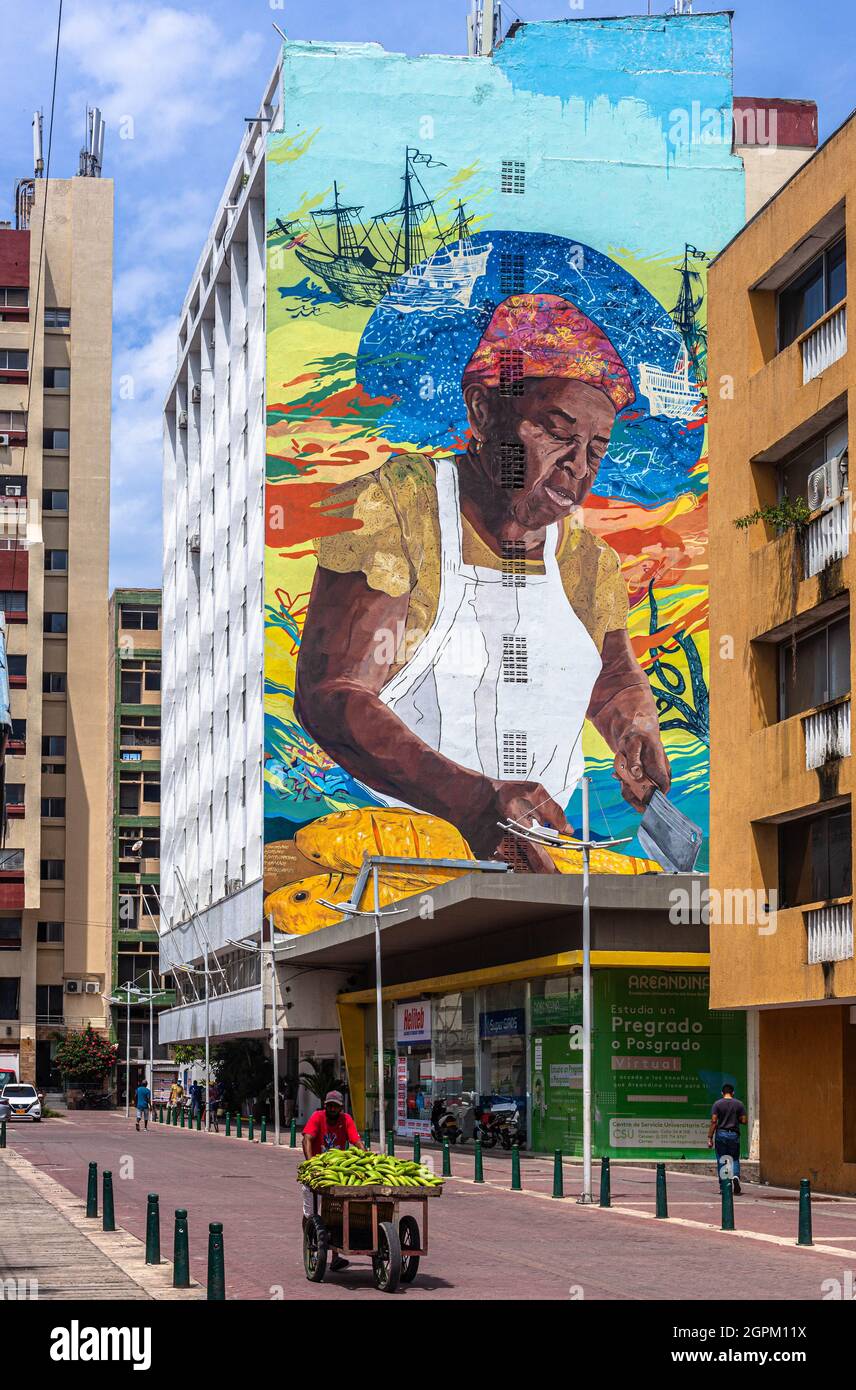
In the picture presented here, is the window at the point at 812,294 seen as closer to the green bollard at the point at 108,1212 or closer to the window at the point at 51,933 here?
the green bollard at the point at 108,1212

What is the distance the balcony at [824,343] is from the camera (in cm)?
3048

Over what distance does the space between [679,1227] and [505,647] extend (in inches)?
1718

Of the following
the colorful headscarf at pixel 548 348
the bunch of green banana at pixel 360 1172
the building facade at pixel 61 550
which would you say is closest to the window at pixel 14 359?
the building facade at pixel 61 550

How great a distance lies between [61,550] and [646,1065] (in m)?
81.6

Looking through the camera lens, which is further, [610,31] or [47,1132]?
[610,31]

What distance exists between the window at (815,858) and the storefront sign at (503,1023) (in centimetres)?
1279

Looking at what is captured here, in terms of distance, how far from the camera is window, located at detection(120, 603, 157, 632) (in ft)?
387

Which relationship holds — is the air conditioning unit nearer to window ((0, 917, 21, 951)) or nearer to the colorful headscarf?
the colorful headscarf

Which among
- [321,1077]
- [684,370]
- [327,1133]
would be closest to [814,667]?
[327,1133]

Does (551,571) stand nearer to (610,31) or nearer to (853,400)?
(610,31)

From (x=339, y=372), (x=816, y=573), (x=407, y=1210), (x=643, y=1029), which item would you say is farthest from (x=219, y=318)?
(x=407, y=1210)

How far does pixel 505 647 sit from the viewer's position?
67.5 m

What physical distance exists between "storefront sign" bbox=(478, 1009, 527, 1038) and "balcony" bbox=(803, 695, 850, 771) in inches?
601

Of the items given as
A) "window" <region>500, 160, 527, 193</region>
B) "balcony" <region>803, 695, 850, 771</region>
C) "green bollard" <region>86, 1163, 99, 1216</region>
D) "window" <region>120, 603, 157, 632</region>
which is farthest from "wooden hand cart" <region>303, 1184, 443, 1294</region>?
"window" <region>120, 603, 157, 632</region>
